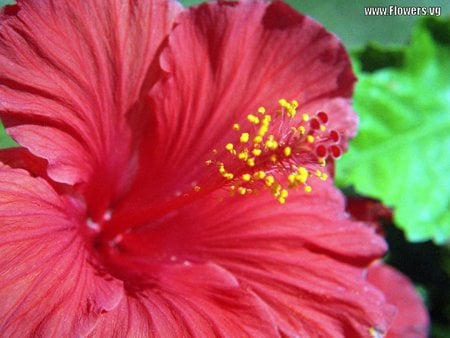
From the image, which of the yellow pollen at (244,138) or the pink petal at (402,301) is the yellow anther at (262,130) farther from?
the pink petal at (402,301)

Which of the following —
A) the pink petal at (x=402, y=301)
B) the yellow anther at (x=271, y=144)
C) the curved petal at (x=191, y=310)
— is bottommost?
the pink petal at (x=402, y=301)

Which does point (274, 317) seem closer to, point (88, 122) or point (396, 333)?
point (88, 122)

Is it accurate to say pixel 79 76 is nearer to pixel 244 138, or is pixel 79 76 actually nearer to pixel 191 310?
pixel 244 138

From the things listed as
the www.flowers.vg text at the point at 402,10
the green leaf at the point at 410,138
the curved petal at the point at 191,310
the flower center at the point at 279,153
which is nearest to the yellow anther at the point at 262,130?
the flower center at the point at 279,153

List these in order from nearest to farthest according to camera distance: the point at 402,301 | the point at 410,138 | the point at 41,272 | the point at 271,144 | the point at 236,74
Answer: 1. the point at 41,272
2. the point at 271,144
3. the point at 236,74
4. the point at 402,301
5. the point at 410,138

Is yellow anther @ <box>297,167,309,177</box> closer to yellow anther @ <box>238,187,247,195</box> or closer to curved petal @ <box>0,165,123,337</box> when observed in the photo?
yellow anther @ <box>238,187,247,195</box>

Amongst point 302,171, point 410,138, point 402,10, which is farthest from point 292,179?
point 402,10

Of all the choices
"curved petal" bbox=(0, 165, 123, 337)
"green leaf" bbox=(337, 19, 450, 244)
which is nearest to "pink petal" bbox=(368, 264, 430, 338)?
"green leaf" bbox=(337, 19, 450, 244)
